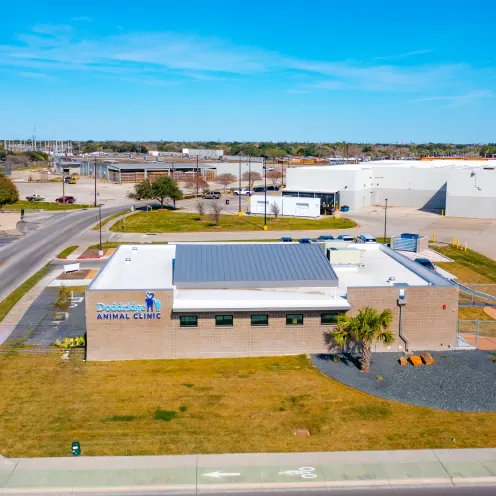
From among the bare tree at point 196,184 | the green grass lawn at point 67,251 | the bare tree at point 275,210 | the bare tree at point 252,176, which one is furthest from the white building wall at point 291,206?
the bare tree at point 252,176

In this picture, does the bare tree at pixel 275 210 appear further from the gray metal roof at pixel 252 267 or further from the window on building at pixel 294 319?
the window on building at pixel 294 319

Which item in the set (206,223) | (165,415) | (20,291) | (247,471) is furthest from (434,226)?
(247,471)

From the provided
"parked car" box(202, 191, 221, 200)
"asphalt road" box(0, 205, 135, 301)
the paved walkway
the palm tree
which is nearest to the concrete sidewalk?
the palm tree

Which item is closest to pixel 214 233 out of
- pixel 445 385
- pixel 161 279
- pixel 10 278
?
pixel 10 278

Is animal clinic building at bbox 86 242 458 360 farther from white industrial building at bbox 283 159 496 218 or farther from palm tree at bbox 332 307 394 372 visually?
white industrial building at bbox 283 159 496 218

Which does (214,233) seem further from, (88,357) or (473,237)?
(88,357)
